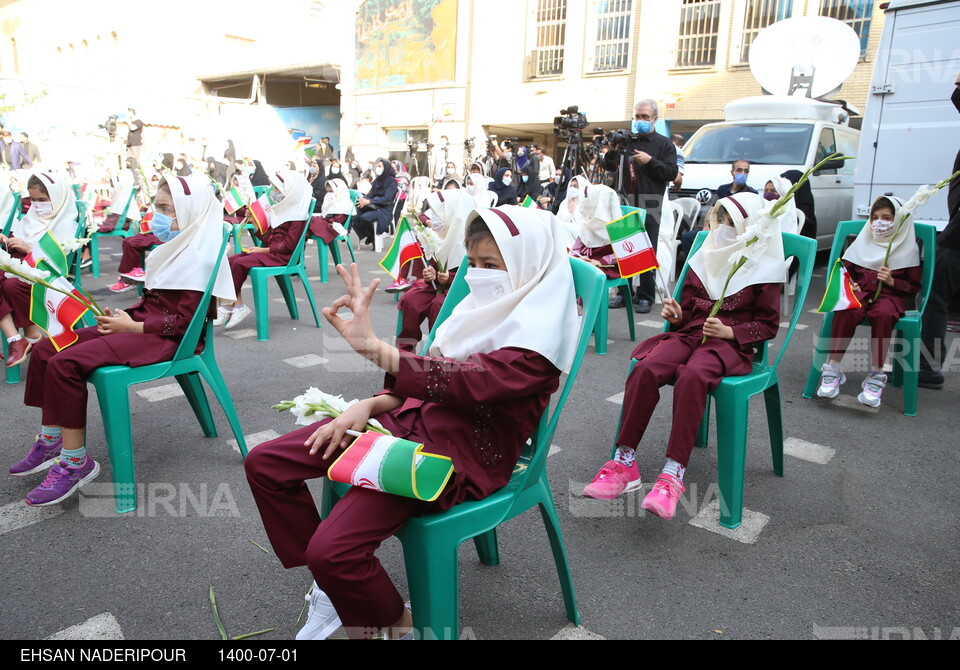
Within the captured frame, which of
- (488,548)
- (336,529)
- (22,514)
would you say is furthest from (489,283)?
(22,514)

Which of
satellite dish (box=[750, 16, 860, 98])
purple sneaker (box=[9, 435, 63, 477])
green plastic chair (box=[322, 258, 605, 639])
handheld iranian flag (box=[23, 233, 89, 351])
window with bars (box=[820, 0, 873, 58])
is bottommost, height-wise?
purple sneaker (box=[9, 435, 63, 477])

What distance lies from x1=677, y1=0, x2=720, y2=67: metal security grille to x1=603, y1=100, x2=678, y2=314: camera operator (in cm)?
A: 1349

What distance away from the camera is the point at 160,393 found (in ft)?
11.6

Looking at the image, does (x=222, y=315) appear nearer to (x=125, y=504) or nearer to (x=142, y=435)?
(x=142, y=435)

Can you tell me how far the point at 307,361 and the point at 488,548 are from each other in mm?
2534

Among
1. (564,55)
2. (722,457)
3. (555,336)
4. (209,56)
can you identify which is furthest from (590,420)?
(209,56)

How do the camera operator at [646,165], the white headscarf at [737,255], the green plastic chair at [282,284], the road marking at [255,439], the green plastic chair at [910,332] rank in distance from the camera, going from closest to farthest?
the white headscarf at [737,255]
the road marking at [255,439]
the green plastic chair at [910,332]
the green plastic chair at [282,284]
the camera operator at [646,165]

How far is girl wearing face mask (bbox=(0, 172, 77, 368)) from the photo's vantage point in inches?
146

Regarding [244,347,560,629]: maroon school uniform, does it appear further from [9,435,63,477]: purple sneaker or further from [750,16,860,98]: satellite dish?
[750,16,860,98]: satellite dish

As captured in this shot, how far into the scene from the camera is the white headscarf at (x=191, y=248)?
2566 millimetres

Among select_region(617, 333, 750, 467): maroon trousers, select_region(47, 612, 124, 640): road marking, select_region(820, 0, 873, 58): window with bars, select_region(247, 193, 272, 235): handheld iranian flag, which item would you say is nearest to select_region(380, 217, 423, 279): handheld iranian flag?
select_region(247, 193, 272, 235): handheld iranian flag

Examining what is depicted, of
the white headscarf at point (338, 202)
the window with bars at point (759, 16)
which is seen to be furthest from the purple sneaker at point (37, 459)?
the window with bars at point (759, 16)

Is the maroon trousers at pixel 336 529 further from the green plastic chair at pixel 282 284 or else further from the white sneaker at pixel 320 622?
the green plastic chair at pixel 282 284

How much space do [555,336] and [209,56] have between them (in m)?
35.5
